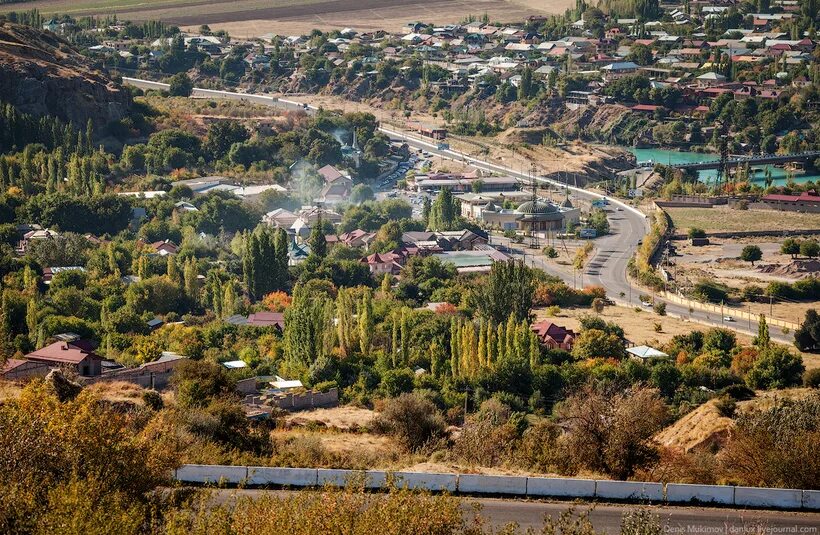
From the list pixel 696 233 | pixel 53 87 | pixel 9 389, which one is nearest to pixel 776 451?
pixel 9 389

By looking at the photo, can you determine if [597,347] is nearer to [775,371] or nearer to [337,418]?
[775,371]

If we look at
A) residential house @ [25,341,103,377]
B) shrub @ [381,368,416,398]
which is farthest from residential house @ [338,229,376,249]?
residential house @ [25,341,103,377]

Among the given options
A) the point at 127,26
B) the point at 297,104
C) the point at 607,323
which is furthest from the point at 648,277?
the point at 127,26

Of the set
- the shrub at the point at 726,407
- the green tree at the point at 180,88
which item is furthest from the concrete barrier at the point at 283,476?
the green tree at the point at 180,88

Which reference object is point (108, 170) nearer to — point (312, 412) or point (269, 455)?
point (312, 412)

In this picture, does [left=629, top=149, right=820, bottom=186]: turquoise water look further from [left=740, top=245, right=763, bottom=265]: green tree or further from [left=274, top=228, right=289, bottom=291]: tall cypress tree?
[left=274, top=228, right=289, bottom=291]: tall cypress tree

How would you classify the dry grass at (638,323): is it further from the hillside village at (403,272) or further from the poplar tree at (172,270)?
the poplar tree at (172,270)

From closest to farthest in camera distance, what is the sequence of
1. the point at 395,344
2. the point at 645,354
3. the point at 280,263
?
the point at 395,344 < the point at 645,354 < the point at 280,263
